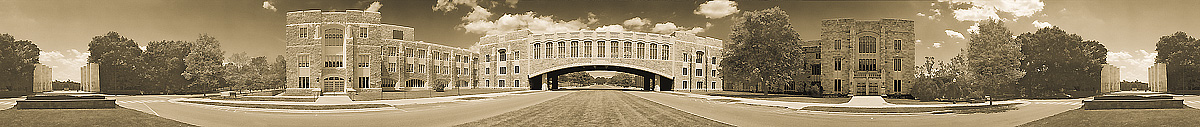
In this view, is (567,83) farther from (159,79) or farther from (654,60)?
(159,79)

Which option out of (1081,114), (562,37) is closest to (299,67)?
(562,37)

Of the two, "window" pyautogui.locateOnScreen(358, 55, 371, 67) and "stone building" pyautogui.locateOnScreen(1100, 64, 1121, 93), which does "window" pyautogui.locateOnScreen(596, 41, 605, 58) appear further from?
"stone building" pyautogui.locateOnScreen(1100, 64, 1121, 93)

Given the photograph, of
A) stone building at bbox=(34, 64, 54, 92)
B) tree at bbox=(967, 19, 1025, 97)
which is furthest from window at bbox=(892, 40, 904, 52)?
stone building at bbox=(34, 64, 54, 92)

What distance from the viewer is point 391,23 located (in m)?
28.3

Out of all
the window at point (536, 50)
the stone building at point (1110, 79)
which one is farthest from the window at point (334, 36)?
the stone building at point (1110, 79)

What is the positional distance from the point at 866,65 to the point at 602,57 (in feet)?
64.2

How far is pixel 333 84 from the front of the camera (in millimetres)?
30188

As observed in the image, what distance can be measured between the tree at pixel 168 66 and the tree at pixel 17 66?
780cm

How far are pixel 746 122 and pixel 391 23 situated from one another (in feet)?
60.3

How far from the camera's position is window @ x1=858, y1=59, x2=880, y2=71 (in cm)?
3228

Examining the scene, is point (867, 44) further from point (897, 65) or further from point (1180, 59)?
point (1180, 59)

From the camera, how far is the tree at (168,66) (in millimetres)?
29570

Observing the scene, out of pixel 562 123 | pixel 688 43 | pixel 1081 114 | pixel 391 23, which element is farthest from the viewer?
pixel 688 43

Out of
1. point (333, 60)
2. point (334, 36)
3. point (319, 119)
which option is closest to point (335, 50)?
point (333, 60)
